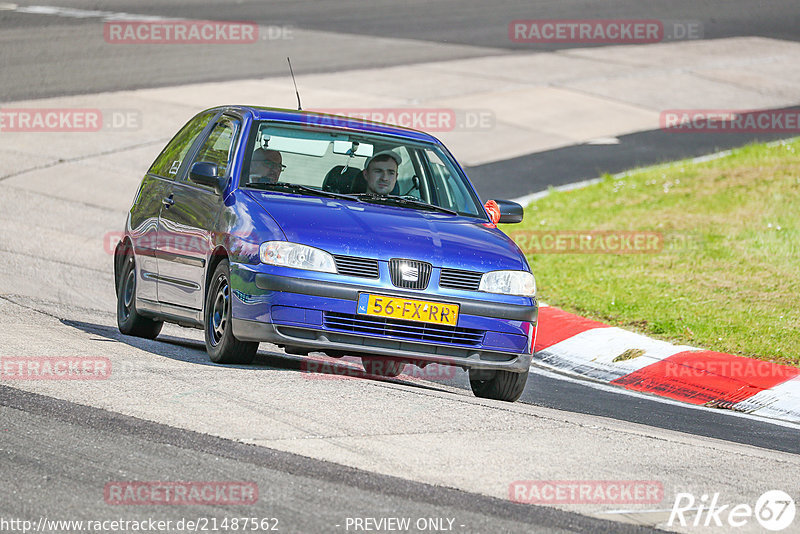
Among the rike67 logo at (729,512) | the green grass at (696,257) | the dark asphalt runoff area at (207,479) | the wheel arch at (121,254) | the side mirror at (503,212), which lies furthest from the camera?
the green grass at (696,257)

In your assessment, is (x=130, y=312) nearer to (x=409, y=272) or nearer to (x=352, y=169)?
(x=352, y=169)

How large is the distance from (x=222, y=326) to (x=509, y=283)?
1766 mm

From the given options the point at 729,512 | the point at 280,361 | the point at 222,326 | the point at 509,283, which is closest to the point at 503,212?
the point at 509,283

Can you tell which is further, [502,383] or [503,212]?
[503,212]

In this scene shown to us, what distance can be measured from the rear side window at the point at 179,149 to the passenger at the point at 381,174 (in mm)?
1441

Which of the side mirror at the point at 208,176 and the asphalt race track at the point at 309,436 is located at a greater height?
the side mirror at the point at 208,176

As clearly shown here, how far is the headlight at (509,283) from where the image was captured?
8.09 meters

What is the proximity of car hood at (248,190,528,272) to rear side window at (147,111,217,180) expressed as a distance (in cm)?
150

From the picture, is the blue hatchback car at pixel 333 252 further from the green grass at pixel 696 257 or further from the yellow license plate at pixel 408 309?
the green grass at pixel 696 257

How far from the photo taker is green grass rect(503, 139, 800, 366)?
1123 cm

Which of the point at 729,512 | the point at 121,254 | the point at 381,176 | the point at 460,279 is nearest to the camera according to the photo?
the point at 729,512

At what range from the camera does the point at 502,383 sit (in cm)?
859

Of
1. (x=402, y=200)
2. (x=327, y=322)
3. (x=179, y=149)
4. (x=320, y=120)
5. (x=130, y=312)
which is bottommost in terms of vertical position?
(x=130, y=312)

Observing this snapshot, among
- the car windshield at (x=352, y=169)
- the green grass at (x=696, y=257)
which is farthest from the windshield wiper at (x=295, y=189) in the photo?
the green grass at (x=696, y=257)
